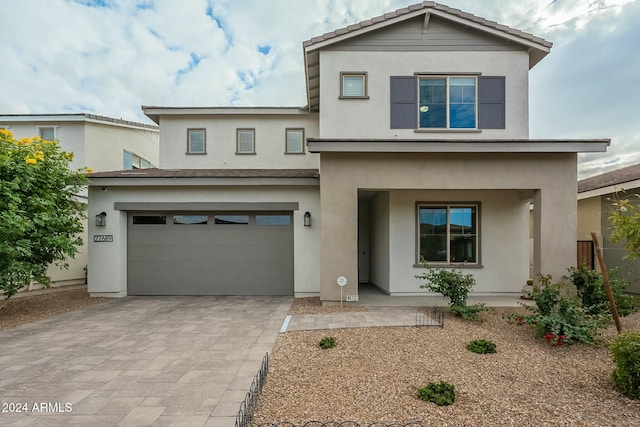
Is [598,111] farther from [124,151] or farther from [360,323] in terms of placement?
[124,151]

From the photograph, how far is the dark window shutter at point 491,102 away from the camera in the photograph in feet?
27.6

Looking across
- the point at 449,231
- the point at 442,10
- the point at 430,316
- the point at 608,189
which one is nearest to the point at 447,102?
the point at 442,10

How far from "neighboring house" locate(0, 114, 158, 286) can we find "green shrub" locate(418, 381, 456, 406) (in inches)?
526

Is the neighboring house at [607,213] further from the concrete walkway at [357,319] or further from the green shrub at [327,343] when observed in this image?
the green shrub at [327,343]

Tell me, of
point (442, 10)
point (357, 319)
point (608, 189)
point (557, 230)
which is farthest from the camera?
point (608, 189)

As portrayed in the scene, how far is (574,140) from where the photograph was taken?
726 cm

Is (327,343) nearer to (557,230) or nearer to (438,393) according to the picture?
(438,393)

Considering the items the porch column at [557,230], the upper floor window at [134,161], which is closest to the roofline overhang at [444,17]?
the porch column at [557,230]

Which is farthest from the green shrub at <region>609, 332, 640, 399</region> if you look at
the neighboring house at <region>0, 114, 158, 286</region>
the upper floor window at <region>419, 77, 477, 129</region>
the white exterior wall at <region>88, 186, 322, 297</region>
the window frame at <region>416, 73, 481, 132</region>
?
the neighboring house at <region>0, 114, 158, 286</region>

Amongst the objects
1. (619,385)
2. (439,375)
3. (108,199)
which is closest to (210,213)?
(108,199)

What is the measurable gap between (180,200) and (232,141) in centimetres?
373

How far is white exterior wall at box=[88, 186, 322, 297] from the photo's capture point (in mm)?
9047

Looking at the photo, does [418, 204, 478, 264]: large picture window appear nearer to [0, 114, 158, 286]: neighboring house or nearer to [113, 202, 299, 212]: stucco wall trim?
[113, 202, 299, 212]: stucco wall trim

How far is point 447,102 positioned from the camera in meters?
8.50
